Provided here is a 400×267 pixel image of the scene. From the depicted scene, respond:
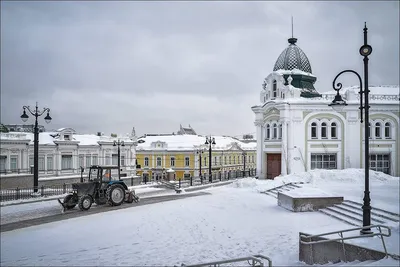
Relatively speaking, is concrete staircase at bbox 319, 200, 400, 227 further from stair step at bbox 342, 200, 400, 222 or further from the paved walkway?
the paved walkway

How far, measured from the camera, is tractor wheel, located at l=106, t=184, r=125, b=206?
17.8 metres

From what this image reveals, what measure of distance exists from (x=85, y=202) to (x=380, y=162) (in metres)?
23.7

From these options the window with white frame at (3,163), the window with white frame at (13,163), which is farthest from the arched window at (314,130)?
the window with white frame at (3,163)

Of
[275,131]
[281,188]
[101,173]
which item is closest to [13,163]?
[101,173]

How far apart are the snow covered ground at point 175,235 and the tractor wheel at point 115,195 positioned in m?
0.98

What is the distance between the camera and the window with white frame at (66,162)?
36.8 m

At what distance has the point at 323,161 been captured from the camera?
95.3ft

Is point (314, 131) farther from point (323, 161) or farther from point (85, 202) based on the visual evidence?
point (85, 202)

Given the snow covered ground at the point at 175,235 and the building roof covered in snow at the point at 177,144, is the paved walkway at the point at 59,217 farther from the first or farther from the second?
the building roof covered in snow at the point at 177,144

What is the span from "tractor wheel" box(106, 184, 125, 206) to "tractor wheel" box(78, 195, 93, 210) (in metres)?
1.07

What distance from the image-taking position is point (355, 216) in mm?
14031

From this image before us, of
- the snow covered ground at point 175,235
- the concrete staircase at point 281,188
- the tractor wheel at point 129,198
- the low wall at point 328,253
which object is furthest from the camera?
the concrete staircase at point 281,188

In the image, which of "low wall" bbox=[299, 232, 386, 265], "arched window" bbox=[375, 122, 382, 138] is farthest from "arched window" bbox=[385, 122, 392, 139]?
"low wall" bbox=[299, 232, 386, 265]

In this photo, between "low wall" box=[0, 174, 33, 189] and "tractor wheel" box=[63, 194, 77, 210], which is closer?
"tractor wheel" box=[63, 194, 77, 210]
